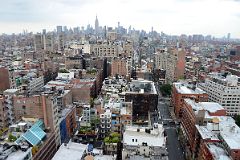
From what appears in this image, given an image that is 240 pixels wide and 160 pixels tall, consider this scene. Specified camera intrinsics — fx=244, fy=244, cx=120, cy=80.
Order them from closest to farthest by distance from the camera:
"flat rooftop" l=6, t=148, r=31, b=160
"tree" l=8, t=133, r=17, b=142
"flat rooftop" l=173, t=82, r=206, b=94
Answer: "flat rooftop" l=6, t=148, r=31, b=160, "tree" l=8, t=133, r=17, b=142, "flat rooftop" l=173, t=82, r=206, b=94

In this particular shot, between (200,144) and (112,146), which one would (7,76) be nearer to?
(112,146)

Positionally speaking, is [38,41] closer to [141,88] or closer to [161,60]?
[161,60]

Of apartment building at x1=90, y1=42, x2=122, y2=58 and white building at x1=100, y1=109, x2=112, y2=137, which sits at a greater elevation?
apartment building at x1=90, y1=42, x2=122, y2=58

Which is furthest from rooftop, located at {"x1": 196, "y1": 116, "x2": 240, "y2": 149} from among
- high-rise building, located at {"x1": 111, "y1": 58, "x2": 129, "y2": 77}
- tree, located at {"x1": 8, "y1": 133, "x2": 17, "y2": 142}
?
high-rise building, located at {"x1": 111, "y1": 58, "x2": 129, "y2": 77}

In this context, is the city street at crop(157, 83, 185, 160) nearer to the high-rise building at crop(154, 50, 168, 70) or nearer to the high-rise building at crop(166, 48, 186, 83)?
the high-rise building at crop(166, 48, 186, 83)

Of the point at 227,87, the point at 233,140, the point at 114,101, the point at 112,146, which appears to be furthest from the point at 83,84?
the point at 233,140

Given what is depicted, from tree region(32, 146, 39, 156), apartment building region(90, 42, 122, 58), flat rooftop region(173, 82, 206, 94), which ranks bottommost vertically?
tree region(32, 146, 39, 156)

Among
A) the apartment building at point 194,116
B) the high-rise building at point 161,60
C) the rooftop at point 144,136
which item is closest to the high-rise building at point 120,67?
the high-rise building at point 161,60
